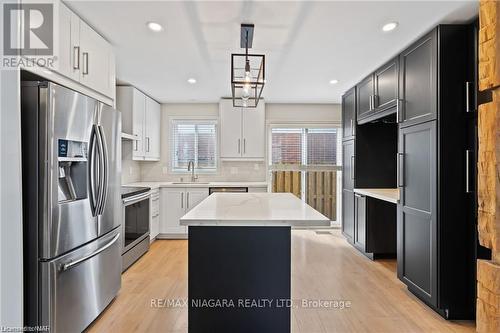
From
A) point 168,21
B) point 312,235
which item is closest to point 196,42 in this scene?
point 168,21

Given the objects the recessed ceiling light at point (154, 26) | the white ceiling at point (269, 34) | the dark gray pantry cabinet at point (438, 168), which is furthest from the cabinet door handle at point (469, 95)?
the recessed ceiling light at point (154, 26)

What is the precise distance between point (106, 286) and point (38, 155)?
125 centimetres

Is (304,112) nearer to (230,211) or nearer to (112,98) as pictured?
(112,98)

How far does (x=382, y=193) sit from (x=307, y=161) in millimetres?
2246

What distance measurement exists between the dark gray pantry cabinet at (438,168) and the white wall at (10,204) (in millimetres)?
2876

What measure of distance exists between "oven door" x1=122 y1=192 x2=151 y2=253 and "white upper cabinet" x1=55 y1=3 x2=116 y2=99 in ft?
4.20

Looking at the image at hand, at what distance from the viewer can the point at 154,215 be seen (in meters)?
4.58

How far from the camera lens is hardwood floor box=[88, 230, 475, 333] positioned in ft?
7.43

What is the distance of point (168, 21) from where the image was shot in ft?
7.72

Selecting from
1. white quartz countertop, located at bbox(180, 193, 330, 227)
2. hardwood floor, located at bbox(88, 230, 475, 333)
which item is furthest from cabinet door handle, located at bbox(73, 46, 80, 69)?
hardwood floor, located at bbox(88, 230, 475, 333)

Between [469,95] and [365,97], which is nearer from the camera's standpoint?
[469,95]

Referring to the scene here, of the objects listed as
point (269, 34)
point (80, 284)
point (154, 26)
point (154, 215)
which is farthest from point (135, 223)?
point (269, 34)

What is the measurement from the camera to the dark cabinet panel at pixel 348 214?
4305mm

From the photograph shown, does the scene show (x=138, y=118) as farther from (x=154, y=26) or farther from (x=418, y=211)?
(x=418, y=211)
